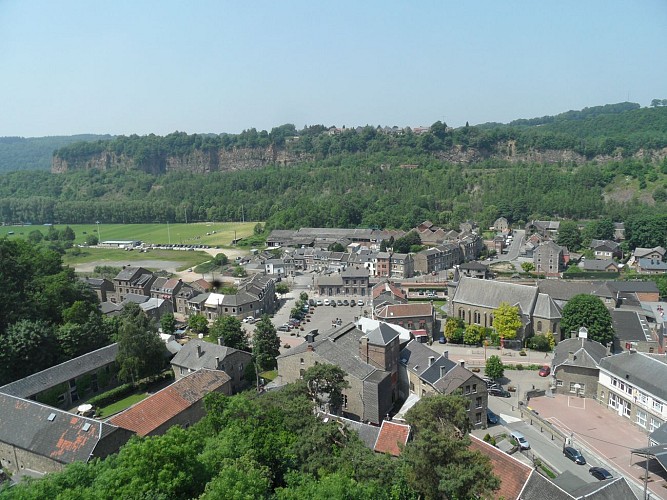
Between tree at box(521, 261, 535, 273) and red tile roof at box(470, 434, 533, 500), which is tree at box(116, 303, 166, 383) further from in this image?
tree at box(521, 261, 535, 273)

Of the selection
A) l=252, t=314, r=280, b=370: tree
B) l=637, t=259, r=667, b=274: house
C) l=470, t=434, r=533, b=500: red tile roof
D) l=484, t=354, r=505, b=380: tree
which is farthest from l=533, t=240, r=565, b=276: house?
l=470, t=434, r=533, b=500: red tile roof

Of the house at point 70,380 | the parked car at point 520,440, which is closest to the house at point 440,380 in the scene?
the parked car at point 520,440

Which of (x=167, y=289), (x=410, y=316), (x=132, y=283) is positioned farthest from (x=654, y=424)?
(x=132, y=283)

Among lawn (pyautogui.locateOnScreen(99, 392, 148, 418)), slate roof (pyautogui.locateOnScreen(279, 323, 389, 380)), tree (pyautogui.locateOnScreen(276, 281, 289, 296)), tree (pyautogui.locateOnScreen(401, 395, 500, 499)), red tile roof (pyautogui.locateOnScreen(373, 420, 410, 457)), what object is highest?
tree (pyautogui.locateOnScreen(401, 395, 500, 499))

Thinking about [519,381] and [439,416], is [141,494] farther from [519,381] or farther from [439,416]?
[519,381]

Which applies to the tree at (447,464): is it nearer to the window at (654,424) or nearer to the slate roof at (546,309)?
the window at (654,424)

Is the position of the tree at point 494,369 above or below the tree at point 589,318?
below
